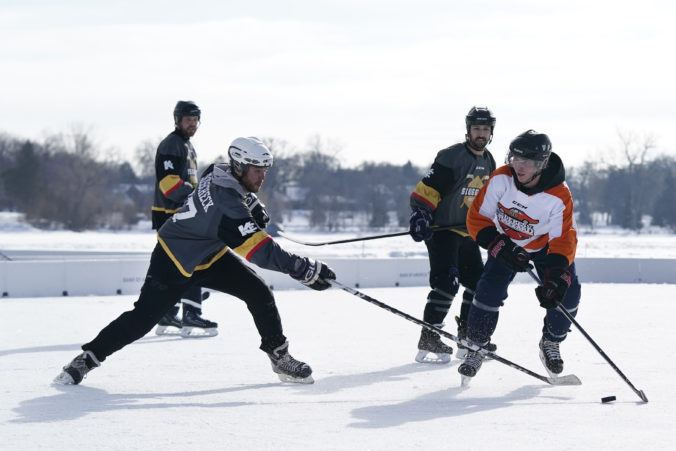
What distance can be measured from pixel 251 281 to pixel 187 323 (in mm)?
1963

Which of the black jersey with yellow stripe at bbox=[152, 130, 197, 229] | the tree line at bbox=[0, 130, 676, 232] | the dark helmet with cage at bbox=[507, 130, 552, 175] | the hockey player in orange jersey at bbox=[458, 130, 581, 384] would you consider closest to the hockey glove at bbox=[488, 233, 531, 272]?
the hockey player in orange jersey at bbox=[458, 130, 581, 384]

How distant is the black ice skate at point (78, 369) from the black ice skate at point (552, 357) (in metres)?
2.22

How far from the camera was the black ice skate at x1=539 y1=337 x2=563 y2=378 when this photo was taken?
177 inches

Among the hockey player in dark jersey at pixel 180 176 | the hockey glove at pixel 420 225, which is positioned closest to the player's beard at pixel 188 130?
the hockey player in dark jersey at pixel 180 176

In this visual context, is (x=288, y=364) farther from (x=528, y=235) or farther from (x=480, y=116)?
(x=480, y=116)

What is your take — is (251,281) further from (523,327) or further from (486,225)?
(523,327)

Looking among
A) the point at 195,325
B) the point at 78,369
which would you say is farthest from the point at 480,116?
the point at 78,369

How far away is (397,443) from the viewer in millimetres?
3148

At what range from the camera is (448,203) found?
5.27 metres

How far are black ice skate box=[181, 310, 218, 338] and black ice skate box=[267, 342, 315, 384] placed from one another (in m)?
1.86

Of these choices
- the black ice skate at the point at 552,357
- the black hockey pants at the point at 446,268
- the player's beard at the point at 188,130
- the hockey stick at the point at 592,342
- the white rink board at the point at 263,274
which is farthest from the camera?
the white rink board at the point at 263,274

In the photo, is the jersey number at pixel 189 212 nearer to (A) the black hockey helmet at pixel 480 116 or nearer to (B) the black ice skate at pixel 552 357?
(A) the black hockey helmet at pixel 480 116

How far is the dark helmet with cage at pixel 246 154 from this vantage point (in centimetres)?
420

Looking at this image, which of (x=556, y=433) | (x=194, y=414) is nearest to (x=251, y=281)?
(x=194, y=414)
